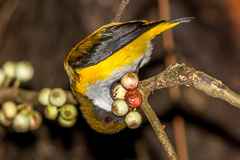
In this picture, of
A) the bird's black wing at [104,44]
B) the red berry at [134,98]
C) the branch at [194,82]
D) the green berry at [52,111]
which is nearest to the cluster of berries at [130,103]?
the red berry at [134,98]

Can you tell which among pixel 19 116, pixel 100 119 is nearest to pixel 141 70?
pixel 100 119

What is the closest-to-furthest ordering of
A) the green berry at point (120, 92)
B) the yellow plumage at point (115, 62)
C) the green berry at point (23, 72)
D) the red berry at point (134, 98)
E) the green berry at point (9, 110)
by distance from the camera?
1. the red berry at point (134, 98)
2. the green berry at point (120, 92)
3. the green berry at point (9, 110)
4. the green berry at point (23, 72)
5. the yellow plumage at point (115, 62)

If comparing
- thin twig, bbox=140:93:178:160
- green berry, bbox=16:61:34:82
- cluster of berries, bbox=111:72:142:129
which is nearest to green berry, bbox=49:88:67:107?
green berry, bbox=16:61:34:82

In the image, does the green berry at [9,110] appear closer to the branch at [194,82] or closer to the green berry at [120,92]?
the green berry at [120,92]

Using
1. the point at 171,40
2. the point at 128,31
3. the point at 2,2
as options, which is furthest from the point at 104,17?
the point at 128,31

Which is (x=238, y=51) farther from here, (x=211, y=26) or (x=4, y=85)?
(x=4, y=85)

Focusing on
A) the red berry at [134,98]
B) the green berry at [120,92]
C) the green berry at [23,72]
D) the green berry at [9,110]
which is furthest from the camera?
the green berry at [23,72]
